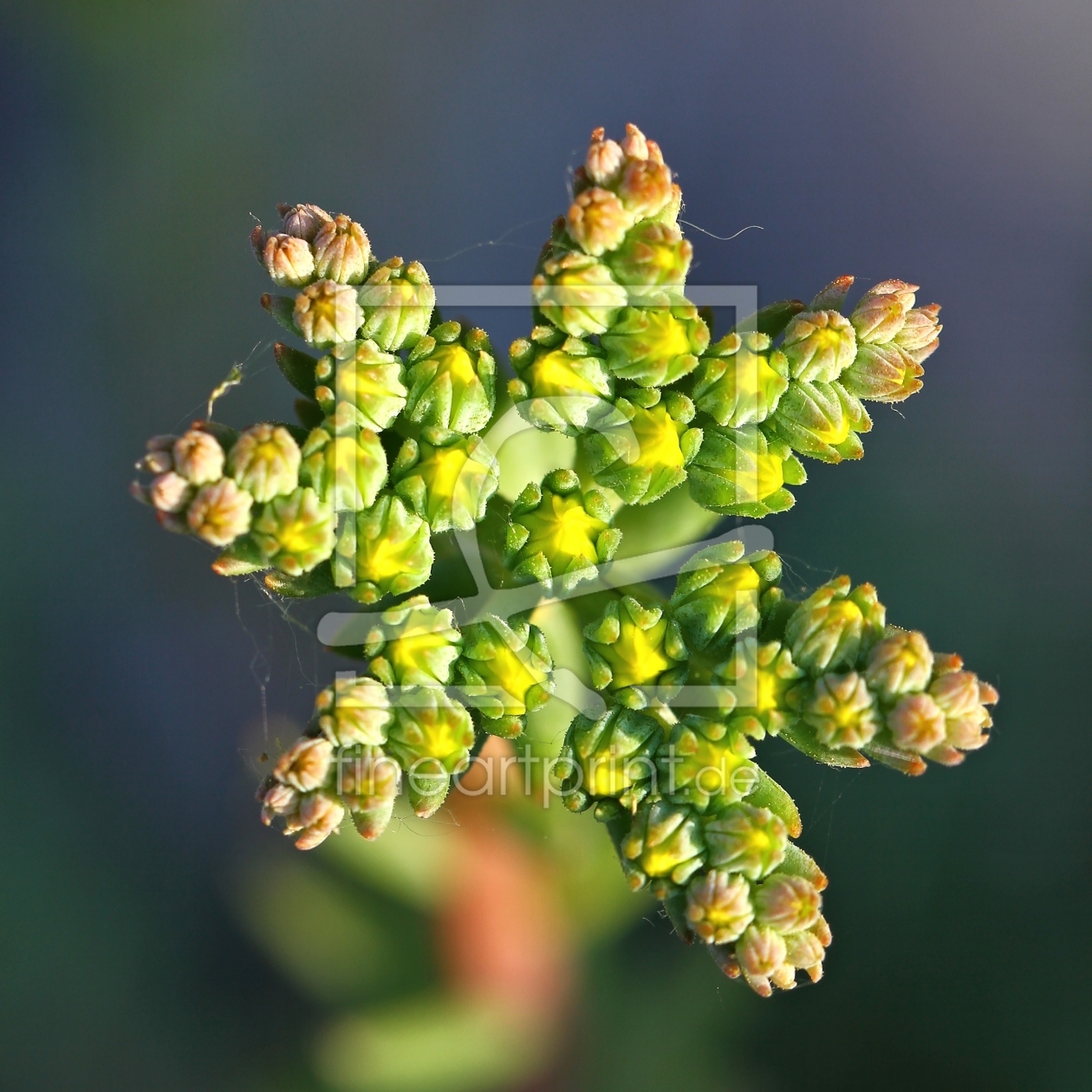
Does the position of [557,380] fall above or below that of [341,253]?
below

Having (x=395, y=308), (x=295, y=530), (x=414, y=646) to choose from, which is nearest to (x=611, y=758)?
(x=414, y=646)

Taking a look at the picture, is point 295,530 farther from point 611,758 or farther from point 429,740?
point 611,758

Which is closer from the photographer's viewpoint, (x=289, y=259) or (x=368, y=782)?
(x=368, y=782)

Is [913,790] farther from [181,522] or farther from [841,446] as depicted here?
[181,522]

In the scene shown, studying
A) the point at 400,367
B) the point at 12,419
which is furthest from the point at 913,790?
the point at 12,419

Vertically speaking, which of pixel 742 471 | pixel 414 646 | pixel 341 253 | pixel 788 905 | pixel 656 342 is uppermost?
pixel 341 253

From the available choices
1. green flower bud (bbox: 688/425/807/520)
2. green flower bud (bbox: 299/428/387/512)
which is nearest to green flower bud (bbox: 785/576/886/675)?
green flower bud (bbox: 688/425/807/520)

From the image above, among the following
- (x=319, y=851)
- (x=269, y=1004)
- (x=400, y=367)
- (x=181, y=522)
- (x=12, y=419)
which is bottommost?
(x=269, y=1004)
